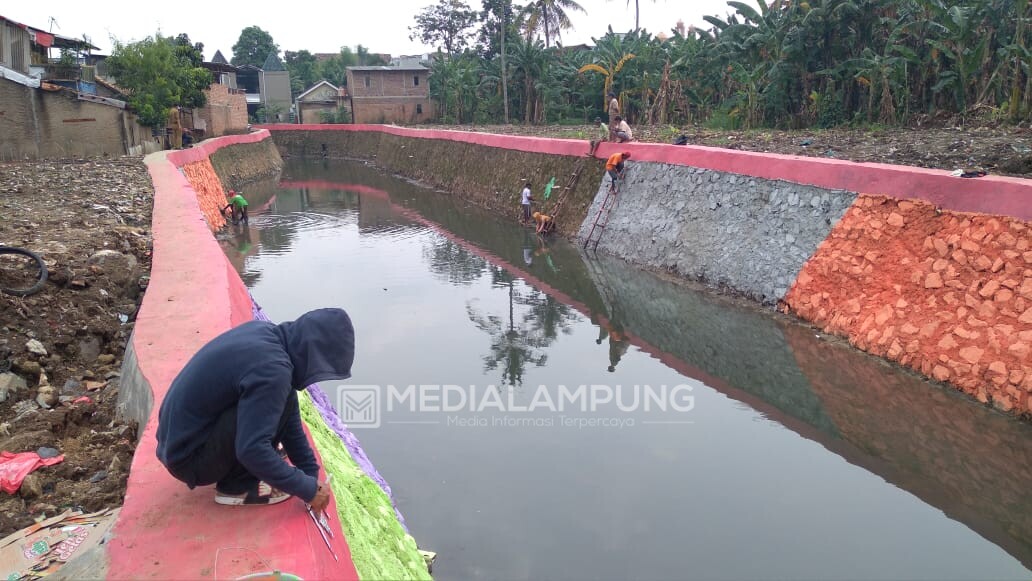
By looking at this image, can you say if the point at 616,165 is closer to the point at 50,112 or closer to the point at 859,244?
the point at 859,244

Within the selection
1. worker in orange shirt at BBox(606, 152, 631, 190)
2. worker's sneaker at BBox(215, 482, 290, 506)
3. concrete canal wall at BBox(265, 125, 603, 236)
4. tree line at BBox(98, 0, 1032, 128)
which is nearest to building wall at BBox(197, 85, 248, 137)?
tree line at BBox(98, 0, 1032, 128)

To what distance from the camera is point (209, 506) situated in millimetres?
3438

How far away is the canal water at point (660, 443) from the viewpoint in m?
5.73

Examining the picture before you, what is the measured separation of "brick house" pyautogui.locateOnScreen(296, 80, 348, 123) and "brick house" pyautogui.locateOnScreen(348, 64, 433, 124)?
13.8 feet

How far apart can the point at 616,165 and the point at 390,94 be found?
1483 inches

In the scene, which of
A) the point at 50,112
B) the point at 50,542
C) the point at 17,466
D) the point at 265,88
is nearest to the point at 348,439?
the point at 17,466

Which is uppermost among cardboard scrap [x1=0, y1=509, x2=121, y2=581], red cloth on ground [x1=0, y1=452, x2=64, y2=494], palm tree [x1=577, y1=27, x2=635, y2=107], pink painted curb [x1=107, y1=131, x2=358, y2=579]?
palm tree [x1=577, y1=27, x2=635, y2=107]

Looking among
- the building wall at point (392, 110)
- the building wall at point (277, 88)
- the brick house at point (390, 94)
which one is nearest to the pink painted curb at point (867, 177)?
the building wall at point (392, 110)

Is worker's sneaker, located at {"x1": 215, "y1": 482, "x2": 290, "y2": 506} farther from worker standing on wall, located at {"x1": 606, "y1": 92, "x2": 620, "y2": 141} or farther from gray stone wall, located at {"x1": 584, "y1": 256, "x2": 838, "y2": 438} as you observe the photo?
worker standing on wall, located at {"x1": 606, "y1": 92, "x2": 620, "y2": 141}

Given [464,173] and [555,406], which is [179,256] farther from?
[464,173]

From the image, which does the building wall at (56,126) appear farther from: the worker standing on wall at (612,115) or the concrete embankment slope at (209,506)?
the concrete embankment slope at (209,506)

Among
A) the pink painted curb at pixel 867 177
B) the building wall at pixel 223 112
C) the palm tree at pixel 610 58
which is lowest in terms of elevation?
the pink painted curb at pixel 867 177

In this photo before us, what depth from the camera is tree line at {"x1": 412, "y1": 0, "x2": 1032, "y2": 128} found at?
56.4ft

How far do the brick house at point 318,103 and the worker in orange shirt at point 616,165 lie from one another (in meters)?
42.2
